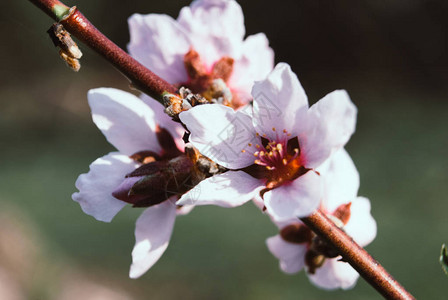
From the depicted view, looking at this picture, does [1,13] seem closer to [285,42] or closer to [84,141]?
[84,141]

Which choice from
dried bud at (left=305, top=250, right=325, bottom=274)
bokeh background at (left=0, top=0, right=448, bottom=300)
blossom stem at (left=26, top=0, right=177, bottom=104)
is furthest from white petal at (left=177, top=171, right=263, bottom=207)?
bokeh background at (left=0, top=0, right=448, bottom=300)

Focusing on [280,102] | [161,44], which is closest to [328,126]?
[280,102]

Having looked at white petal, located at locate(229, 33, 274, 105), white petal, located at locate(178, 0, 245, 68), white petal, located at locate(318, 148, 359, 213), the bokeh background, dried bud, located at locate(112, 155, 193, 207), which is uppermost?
white petal, located at locate(178, 0, 245, 68)

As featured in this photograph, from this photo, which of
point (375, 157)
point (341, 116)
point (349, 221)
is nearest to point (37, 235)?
point (375, 157)

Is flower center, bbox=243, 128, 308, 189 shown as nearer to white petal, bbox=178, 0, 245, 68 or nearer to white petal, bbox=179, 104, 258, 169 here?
white petal, bbox=179, 104, 258, 169

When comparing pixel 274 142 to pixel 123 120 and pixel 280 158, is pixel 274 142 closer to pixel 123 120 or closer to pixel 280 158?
pixel 280 158

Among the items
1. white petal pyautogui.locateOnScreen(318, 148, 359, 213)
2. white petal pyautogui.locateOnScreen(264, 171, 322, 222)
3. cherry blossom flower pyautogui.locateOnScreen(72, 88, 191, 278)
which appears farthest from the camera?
white petal pyautogui.locateOnScreen(318, 148, 359, 213)
